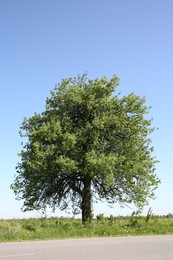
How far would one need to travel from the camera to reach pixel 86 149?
108 ft

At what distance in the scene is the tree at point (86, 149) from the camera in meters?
31.7

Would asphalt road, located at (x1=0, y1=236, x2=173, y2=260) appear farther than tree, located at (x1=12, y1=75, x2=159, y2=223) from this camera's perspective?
No

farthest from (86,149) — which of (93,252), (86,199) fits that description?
(93,252)

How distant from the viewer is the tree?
31.7m

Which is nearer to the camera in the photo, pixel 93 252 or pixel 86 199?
pixel 93 252

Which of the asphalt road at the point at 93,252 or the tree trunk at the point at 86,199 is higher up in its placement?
the tree trunk at the point at 86,199

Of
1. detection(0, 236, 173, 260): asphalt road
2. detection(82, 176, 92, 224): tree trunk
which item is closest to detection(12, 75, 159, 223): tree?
detection(82, 176, 92, 224): tree trunk

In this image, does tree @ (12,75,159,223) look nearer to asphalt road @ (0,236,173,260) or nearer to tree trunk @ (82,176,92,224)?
→ tree trunk @ (82,176,92,224)

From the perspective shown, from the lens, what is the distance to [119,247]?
42.3 ft

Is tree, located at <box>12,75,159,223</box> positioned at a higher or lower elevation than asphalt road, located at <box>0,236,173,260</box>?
higher

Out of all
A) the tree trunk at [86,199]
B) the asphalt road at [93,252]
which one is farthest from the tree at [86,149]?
the asphalt road at [93,252]

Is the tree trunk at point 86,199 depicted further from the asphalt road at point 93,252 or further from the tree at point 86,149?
the asphalt road at point 93,252

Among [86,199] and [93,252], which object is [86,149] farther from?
[93,252]

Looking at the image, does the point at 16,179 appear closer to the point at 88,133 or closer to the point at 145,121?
the point at 88,133
